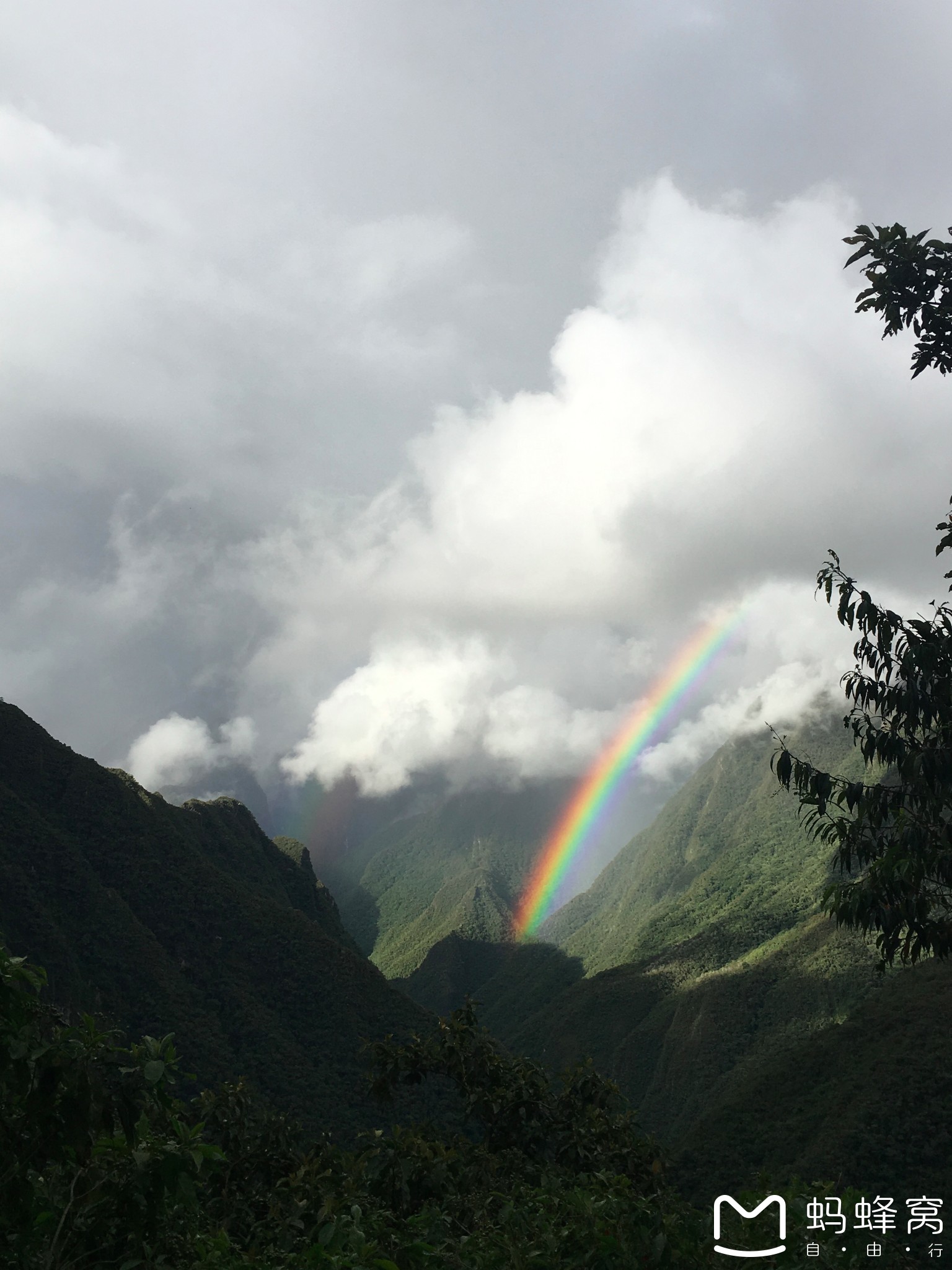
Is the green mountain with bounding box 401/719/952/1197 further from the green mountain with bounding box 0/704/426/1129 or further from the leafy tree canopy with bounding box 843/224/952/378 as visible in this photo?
the green mountain with bounding box 0/704/426/1129

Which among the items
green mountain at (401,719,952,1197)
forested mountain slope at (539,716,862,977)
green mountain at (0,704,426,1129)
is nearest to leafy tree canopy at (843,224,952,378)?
green mountain at (401,719,952,1197)

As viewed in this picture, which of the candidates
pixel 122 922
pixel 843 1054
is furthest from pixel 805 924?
pixel 122 922

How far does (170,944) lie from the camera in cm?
7200

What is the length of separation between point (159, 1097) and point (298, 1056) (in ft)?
217

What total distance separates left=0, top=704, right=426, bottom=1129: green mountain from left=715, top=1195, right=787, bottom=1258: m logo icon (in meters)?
52.8

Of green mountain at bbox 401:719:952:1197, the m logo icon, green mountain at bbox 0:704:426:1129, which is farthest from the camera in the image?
green mountain at bbox 0:704:426:1129

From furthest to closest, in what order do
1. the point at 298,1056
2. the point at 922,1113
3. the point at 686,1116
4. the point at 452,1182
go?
the point at 686,1116 → the point at 298,1056 → the point at 922,1113 → the point at 452,1182

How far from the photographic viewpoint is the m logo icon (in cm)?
606

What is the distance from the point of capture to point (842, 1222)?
243 inches

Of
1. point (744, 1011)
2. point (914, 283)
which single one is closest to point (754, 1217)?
point (914, 283)

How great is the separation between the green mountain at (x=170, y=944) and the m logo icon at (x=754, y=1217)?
52.8 m

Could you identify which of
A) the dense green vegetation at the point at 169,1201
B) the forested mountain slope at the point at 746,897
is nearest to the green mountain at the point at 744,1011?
the forested mountain slope at the point at 746,897

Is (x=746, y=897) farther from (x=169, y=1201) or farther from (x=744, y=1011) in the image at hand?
(x=169, y=1201)

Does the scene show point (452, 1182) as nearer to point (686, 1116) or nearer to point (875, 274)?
point (875, 274)
